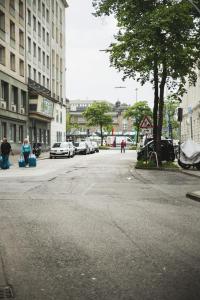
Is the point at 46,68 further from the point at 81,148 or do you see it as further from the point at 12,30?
the point at 12,30

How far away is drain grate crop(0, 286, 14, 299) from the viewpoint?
3912mm

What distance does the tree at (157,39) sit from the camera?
21719 mm

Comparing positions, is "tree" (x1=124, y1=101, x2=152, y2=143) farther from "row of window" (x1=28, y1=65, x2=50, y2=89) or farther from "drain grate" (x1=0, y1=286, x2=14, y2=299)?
"drain grate" (x1=0, y1=286, x2=14, y2=299)

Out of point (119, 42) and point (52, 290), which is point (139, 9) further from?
point (52, 290)

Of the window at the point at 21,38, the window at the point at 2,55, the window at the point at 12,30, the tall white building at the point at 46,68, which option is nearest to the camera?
the window at the point at 2,55

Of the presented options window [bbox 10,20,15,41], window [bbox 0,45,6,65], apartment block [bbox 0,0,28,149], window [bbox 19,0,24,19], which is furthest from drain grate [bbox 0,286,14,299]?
window [bbox 19,0,24,19]

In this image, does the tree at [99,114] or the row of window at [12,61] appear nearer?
the row of window at [12,61]

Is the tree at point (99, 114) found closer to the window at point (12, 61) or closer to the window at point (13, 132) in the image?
the window at point (13, 132)

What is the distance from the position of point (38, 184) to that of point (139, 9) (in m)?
12.6

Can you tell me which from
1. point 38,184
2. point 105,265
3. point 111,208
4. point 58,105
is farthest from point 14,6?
point 105,265

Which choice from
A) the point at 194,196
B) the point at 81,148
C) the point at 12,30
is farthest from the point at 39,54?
the point at 194,196

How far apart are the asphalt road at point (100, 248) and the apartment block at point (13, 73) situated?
30.2 m

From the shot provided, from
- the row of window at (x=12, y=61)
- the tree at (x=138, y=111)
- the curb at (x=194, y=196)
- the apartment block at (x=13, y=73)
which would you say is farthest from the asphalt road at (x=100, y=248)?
the tree at (x=138, y=111)

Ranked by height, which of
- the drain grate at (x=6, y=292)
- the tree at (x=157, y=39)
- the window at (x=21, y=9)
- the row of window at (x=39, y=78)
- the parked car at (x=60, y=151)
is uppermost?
the window at (x=21, y=9)
